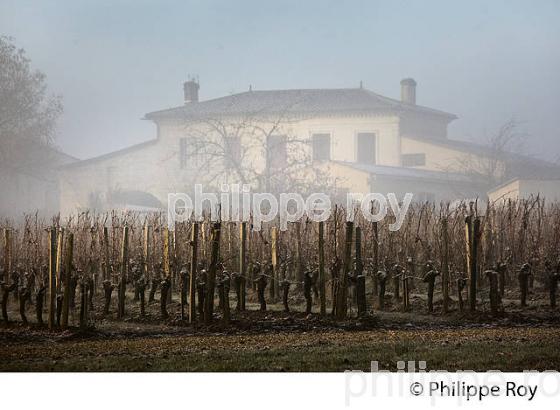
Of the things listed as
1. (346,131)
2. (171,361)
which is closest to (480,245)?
(346,131)

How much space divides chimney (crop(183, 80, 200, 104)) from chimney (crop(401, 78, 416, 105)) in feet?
7.57

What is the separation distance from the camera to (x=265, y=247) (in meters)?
9.49

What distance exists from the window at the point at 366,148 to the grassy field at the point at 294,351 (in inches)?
86.9

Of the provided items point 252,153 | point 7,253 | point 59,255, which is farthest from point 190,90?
point 7,253

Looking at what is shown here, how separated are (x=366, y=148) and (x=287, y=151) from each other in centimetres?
94

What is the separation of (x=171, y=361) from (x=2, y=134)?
4.29 metres

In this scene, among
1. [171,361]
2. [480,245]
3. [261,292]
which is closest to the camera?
[171,361]

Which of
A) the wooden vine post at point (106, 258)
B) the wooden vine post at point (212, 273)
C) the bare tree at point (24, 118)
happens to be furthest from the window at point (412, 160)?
the bare tree at point (24, 118)

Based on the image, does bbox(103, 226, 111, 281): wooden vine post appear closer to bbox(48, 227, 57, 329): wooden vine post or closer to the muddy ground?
the muddy ground

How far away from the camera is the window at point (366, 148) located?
837 cm

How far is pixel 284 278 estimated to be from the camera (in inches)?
359

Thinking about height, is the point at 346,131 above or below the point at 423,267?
above

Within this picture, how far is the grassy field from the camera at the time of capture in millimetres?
5828

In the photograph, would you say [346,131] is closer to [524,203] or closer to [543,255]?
[524,203]
